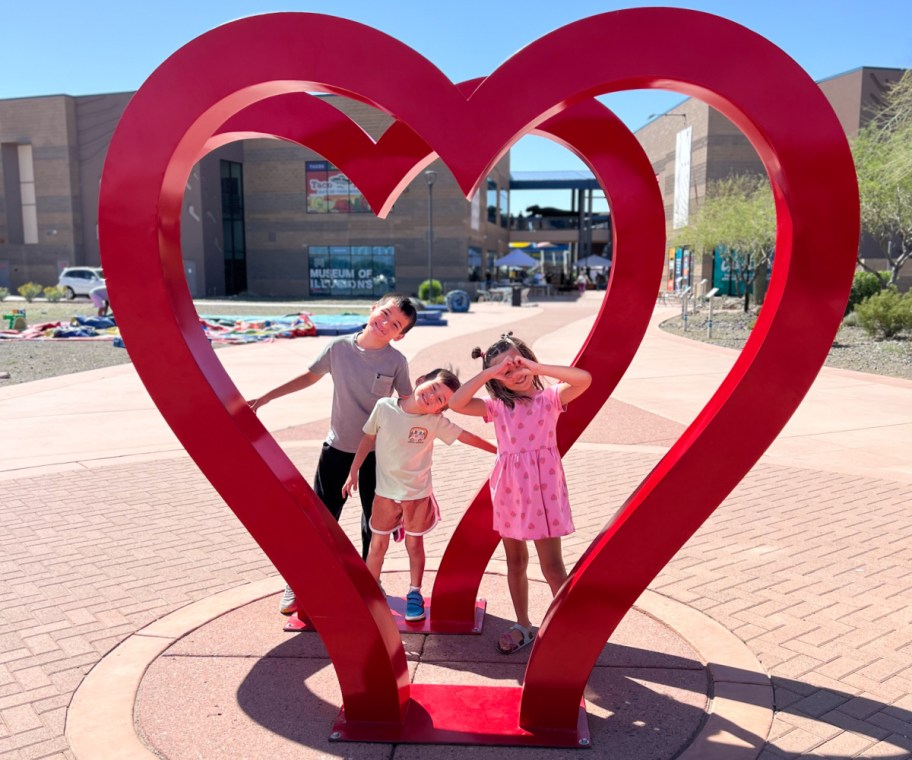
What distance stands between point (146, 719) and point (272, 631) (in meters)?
0.83

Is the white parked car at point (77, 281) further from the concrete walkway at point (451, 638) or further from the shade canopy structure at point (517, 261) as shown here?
the concrete walkway at point (451, 638)

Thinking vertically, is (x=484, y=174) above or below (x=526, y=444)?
above

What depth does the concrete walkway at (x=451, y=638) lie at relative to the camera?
9.63 ft

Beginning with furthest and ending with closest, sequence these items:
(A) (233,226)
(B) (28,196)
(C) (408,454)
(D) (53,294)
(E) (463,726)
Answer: (B) (28,196)
(A) (233,226)
(D) (53,294)
(C) (408,454)
(E) (463,726)

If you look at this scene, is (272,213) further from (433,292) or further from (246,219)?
(433,292)

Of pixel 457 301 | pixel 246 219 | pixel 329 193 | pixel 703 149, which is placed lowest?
pixel 457 301

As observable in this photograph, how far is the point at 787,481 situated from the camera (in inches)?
253

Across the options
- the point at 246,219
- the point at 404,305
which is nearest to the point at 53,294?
the point at 246,219

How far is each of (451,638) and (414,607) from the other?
9.7 inches

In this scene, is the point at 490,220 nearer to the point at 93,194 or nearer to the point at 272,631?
the point at 93,194

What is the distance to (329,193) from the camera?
43.8 metres

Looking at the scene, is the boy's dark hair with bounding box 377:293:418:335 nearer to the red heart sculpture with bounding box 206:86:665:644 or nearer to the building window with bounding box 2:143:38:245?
the red heart sculpture with bounding box 206:86:665:644

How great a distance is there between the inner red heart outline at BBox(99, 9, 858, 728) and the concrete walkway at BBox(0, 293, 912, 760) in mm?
585

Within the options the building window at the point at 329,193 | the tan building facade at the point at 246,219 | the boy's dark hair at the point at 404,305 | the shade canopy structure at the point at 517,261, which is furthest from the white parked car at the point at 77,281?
the boy's dark hair at the point at 404,305
